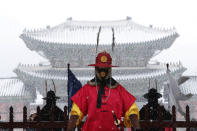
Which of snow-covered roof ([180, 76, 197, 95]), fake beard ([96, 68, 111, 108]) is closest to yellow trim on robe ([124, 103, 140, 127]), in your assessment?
fake beard ([96, 68, 111, 108])

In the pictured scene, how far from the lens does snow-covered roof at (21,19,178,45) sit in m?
13.1

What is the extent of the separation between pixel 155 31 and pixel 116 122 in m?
11.0

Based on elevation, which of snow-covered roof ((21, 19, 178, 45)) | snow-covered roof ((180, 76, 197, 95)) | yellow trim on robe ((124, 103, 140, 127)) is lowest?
yellow trim on robe ((124, 103, 140, 127))

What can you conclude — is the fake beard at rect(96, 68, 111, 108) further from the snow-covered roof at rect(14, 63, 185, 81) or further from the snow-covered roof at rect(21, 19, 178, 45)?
the snow-covered roof at rect(21, 19, 178, 45)

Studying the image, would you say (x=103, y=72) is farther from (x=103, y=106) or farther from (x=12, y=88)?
(x=12, y=88)

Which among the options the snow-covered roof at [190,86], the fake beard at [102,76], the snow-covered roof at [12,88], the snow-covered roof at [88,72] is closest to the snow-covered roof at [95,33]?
the snow-covered roof at [88,72]

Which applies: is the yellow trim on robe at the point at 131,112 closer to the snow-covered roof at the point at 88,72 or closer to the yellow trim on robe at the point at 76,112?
the yellow trim on robe at the point at 76,112

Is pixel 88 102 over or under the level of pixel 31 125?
over

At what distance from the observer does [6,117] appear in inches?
579

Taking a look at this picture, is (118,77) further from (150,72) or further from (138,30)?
(138,30)

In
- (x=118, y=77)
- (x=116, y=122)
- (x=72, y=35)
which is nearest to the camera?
(x=116, y=122)

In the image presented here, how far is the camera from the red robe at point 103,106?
3.05m

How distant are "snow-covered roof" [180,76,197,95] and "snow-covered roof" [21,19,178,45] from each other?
2318 mm

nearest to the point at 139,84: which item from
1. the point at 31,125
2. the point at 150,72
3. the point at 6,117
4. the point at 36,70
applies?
the point at 150,72
